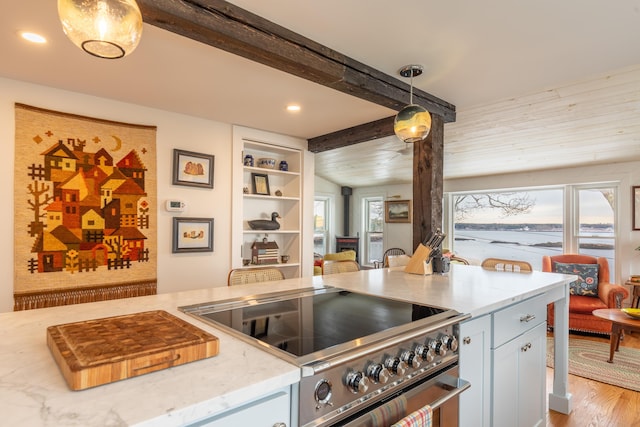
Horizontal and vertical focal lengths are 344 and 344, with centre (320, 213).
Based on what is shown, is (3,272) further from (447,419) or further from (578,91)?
(578,91)

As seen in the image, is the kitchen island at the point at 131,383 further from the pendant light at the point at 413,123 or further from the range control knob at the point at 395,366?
the pendant light at the point at 413,123

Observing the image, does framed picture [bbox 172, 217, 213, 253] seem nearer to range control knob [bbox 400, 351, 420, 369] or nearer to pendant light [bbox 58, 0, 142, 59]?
pendant light [bbox 58, 0, 142, 59]

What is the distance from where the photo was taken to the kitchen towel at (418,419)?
1.03 metres

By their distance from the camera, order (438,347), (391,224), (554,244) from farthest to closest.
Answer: (391,224) < (554,244) < (438,347)

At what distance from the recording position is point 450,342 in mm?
1344

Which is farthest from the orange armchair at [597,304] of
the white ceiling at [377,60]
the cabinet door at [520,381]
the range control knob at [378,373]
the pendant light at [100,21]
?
the pendant light at [100,21]

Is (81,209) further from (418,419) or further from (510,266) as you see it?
(510,266)

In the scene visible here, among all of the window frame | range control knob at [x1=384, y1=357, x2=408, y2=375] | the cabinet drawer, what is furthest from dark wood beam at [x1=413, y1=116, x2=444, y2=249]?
the window frame

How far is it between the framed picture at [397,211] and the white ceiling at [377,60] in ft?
9.99

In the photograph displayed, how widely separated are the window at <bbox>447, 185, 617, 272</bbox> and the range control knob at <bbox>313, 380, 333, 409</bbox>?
5.00m

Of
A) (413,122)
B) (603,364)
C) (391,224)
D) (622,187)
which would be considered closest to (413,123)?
(413,122)

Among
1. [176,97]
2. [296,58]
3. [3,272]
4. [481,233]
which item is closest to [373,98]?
[296,58]

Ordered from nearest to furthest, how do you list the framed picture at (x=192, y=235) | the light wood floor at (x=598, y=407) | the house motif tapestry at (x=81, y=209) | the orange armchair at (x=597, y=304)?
the light wood floor at (x=598, y=407) → the house motif tapestry at (x=81, y=209) → the framed picture at (x=192, y=235) → the orange armchair at (x=597, y=304)

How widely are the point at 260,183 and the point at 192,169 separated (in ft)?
2.74
